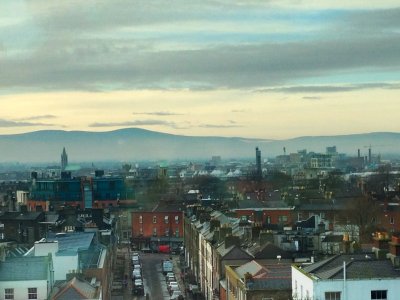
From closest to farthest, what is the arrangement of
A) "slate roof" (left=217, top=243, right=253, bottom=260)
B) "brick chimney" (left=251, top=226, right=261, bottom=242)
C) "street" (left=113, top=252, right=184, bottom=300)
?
"slate roof" (left=217, top=243, right=253, bottom=260)
"brick chimney" (left=251, top=226, right=261, bottom=242)
"street" (left=113, top=252, right=184, bottom=300)

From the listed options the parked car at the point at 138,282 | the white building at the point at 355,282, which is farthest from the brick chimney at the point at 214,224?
the white building at the point at 355,282

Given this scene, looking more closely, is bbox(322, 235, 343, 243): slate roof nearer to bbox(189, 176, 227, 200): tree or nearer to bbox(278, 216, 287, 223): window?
bbox(278, 216, 287, 223): window

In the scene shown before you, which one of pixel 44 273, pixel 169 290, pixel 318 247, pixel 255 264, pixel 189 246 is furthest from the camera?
pixel 189 246

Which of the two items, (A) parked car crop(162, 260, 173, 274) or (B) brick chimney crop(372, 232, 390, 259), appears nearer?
(B) brick chimney crop(372, 232, 390, 259)

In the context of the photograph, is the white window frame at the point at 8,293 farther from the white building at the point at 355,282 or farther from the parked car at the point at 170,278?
the parked car at the point at 170,278

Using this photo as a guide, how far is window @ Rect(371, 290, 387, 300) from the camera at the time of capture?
3266 cm

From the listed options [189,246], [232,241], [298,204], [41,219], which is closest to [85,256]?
[232,241]

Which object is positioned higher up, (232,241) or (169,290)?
(232,241)

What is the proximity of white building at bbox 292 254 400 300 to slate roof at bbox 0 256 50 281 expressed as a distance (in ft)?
41.7

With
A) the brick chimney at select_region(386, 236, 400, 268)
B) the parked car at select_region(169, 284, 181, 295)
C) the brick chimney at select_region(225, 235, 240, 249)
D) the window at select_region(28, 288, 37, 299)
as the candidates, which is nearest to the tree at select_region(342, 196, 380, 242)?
the parked car at select_region(169, 284, 181, 295)

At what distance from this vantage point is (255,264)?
4478 cm

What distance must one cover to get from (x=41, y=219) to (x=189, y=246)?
14.7 metres

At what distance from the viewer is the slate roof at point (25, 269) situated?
132 ft

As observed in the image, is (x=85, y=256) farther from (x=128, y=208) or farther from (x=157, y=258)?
(x=128, y=208)
